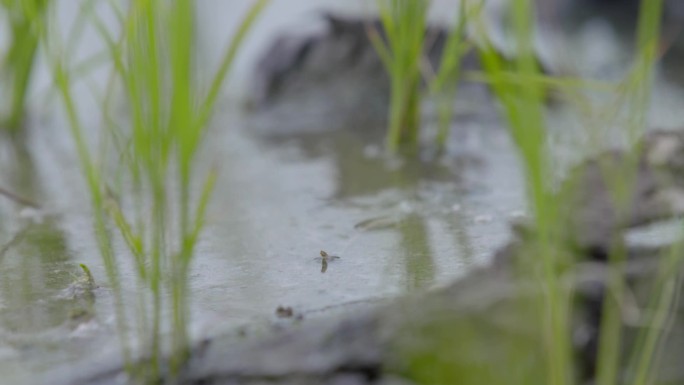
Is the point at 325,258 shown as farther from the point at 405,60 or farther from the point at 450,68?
the point at 405,60

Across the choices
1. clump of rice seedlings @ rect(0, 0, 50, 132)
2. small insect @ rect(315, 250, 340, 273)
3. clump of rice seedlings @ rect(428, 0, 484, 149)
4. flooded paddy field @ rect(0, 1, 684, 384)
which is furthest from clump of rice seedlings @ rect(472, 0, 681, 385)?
clump of rice seedlings @ rect(0, 0, 50, 132)

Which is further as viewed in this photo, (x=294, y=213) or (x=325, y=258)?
(x=294, y=213)

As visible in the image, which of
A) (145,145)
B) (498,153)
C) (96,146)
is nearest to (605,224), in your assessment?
(145,145)

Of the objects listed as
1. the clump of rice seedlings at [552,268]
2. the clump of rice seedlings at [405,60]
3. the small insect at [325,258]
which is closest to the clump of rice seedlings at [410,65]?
the clump of rice seedlings at [405,60]

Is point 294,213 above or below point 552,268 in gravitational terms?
below

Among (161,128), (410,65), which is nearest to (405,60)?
(410,65)

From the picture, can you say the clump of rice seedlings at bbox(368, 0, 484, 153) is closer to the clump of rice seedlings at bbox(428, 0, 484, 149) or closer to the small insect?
the clump of rice seedlings at bbox(428, 0, 484, 149)

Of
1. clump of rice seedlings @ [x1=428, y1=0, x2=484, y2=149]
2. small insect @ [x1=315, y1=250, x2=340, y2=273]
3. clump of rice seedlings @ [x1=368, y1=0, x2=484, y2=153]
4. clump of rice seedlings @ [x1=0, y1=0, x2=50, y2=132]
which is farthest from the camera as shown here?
clump of rice seedlings @ [x1=0, y1=0, x2=50, y2=132]

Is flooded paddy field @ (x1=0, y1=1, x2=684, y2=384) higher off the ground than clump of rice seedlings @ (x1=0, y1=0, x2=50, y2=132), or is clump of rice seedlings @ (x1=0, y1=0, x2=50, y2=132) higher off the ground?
clump of rice seedlings @ (x1=0, y1=0, x2=50, y2=132)
